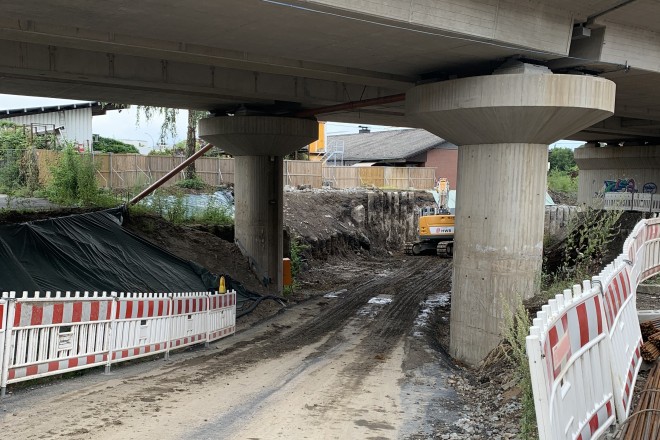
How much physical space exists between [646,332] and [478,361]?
200 inches

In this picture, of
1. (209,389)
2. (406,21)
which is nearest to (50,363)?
(209,389)

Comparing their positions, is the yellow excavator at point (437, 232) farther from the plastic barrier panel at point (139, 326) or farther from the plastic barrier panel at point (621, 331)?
the plastic barrier panel at point (621, 331)

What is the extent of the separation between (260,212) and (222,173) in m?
16.2

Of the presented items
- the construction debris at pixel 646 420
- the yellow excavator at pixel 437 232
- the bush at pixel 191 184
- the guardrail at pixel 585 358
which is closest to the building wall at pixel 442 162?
the yellow excavator at pixel 437 232

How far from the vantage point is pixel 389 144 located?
2589 inches

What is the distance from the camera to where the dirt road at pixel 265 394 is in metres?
7.17

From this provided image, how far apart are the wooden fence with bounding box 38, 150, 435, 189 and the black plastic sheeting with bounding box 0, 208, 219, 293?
10.4 metres

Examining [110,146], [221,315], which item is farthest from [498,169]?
[110,146]

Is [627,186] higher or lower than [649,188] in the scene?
higher

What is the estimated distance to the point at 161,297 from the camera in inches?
430

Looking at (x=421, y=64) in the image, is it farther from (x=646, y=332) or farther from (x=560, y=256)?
(x=560, y=256)

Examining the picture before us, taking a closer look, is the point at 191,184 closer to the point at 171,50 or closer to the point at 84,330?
the point at 171,50

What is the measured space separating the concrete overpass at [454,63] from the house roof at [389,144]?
42.1 meters

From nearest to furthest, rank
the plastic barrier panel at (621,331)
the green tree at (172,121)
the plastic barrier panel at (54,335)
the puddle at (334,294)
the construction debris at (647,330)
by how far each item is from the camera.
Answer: the plastic barrier panel at (621,331), the plastic barrier panel at (54,335), the construction debris at (647,330), the puddle at (334,294), the green tree at (172,121)
